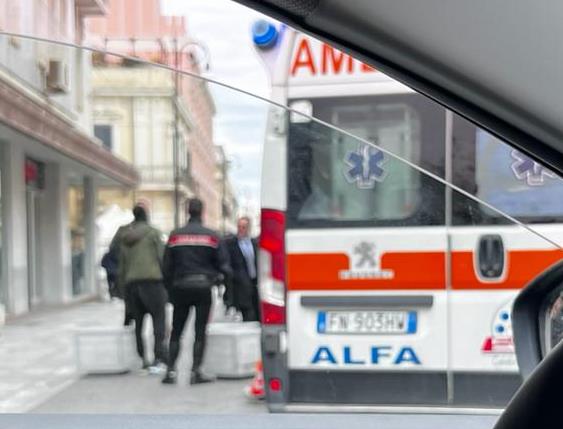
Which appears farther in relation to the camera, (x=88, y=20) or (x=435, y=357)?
(x=435, y=357)

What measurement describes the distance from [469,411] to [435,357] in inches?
23.8

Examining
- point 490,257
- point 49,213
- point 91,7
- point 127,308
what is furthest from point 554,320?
point 49,213

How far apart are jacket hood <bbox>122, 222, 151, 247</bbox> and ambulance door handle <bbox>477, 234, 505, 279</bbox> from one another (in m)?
3.34

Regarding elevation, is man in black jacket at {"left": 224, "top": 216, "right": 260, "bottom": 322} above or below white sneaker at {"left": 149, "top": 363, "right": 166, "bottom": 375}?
above

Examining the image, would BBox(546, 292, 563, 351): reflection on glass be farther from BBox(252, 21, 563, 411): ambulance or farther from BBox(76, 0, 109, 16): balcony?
BBox(252, 21, 563, 411): ambulance

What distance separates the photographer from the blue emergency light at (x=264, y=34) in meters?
1.54

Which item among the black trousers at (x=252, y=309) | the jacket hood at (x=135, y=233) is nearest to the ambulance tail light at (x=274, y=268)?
the black trousers at (x=252, y=309)

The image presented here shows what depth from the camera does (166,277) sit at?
21.1ft

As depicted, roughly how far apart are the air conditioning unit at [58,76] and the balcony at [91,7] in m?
0.24

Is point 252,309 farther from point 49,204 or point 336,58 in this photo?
point 49,204

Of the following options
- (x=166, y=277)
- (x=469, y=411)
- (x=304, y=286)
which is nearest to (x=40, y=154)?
(x=166, y=277)

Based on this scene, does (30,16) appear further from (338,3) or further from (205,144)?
(205,144)

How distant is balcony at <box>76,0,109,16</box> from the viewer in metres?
1.55

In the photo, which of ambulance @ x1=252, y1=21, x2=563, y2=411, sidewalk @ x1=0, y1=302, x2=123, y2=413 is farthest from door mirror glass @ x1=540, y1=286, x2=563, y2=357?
sidewalk @ x1=0, y1=302, x2=123, y2=413
